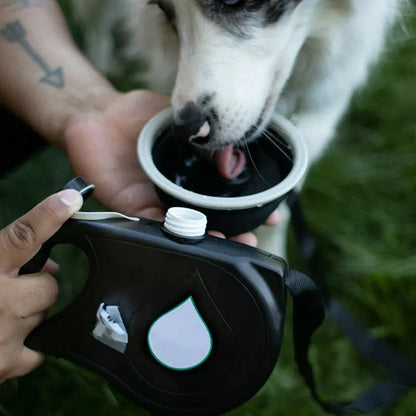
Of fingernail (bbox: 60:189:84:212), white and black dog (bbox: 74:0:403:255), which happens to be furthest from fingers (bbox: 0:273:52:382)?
white and black dog (bbox: 74:0:403:255)

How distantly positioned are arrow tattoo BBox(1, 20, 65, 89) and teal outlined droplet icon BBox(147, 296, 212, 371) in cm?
69

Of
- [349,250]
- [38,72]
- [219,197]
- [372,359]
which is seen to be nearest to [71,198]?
[219,197]

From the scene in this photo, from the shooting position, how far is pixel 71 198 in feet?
2.62

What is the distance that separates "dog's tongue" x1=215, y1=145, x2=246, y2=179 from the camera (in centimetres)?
116

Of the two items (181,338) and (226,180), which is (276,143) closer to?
(226,180)

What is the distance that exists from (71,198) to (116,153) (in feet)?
1.22

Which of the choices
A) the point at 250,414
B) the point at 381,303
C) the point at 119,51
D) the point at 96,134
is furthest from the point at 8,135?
the point at 381,303

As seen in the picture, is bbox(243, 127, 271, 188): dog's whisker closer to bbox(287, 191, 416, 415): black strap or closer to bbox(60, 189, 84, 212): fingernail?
bbox(287, 191, 416, 415): black strap

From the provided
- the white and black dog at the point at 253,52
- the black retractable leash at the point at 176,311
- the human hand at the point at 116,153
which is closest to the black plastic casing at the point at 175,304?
the black retractable leash at the point at 176,311

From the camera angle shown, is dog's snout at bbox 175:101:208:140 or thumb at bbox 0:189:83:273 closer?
thumb at bbox 0:189:83:273

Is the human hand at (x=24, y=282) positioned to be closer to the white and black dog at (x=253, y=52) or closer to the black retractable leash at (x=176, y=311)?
the black retractable leash at (x=176, y=311)

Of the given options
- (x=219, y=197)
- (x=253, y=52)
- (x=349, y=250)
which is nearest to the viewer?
(x=219, y=197)

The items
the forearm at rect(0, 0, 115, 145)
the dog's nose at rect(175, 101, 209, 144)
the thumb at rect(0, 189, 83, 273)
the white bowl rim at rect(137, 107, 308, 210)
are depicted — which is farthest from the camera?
the forearm at rect(0, 0, 115, 145)

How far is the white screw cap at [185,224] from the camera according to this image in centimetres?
80
